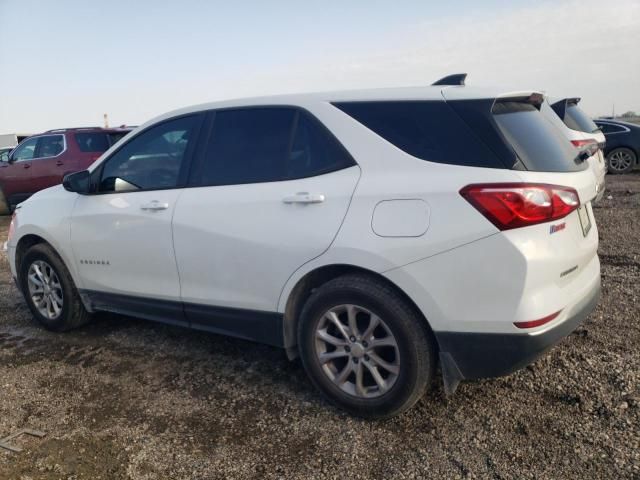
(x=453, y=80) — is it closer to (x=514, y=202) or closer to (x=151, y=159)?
(x=514, y=202)

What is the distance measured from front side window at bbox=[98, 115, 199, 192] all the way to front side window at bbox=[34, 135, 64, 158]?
8.10 m

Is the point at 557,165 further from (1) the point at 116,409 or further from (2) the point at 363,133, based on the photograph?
(1) the point at 116,409

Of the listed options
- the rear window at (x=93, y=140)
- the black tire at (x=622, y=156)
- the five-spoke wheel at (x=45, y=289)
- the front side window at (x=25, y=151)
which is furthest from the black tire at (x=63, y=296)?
the black tire at (x=622, y=156)

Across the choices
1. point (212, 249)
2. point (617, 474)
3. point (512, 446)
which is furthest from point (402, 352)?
point (212, 249)

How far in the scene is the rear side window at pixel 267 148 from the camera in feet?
10.2

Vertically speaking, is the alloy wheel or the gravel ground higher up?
the alloy wheel

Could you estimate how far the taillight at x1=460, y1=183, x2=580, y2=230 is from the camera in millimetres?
2508

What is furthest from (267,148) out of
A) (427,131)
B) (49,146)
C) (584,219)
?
(49,146)

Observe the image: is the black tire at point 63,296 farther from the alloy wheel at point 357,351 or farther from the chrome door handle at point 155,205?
the alloy wheel at point 357,351

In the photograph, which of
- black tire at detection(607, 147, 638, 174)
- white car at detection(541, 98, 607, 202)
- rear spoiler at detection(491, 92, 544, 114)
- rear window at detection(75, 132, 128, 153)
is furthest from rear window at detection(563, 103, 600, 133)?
rear window at detection(75, 132, 128, 153)

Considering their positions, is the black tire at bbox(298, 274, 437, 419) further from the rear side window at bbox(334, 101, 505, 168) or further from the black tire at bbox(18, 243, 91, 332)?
the black tire at bbox(18, 243, 91, 332)

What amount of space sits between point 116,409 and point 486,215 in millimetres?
2423

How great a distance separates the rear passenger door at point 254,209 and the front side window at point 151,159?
0.21m

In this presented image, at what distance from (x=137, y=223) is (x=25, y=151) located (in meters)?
9.52
